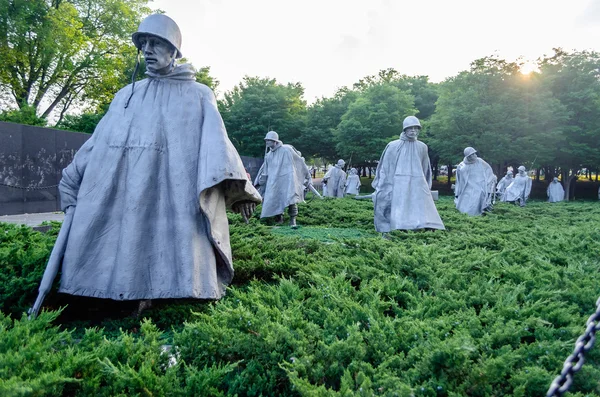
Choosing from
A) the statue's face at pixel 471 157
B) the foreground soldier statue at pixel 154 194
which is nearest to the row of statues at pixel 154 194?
the foreground soldier statue at pixel 154 194

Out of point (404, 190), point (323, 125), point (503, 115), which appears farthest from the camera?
point (323, 125)

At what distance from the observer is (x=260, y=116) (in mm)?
42344

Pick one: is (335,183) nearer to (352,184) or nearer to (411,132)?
(352,184)

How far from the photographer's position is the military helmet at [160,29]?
3.64 metres

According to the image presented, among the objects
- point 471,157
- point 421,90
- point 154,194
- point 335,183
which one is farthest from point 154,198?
point 421,90

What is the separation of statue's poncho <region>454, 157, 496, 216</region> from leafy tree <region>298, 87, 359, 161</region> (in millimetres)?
27927

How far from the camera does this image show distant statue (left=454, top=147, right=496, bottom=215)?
1492 cm

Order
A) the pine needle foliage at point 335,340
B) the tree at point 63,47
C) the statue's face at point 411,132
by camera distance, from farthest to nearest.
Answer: the tree at point 63,47, the statue's face at point 411,132, the pine needle foliage at point 335,340

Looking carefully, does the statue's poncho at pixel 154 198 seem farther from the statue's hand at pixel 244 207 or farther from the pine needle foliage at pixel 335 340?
the pine needle foliage at pixel 335 340

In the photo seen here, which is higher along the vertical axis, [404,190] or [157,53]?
[157,53]

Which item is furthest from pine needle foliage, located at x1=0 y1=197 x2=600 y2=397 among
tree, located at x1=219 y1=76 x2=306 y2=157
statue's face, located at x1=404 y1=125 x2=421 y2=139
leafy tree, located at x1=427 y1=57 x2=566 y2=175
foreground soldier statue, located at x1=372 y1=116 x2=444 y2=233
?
tree, located at x1=219 y1=76 x2=306 y2=157

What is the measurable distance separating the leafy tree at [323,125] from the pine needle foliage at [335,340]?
129 ft

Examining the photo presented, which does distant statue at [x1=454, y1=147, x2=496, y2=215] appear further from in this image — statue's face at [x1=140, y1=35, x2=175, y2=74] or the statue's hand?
statue's face at [x1=140, y1=35, x2=175, y2=74]

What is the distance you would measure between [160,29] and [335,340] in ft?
8.79
